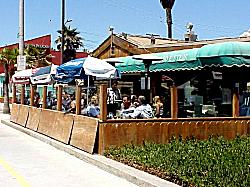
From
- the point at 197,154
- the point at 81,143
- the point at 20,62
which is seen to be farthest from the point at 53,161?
the point at 20,62

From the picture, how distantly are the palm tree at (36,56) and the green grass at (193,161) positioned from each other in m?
37.5

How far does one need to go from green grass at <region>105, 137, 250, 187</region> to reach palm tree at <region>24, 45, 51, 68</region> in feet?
123

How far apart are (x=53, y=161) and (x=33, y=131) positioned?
284 inches

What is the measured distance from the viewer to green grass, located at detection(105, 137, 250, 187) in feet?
24.4

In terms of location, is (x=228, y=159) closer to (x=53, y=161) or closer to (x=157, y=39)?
(x=53, y=161)

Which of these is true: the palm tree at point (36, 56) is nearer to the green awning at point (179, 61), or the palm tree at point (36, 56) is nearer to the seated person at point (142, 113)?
the green awning at point (179, 61)

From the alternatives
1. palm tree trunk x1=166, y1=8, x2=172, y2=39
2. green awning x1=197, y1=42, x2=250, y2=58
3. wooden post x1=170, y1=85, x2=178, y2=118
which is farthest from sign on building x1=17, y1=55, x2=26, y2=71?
palm tree trunk x1=166, y1=8, x2=172, y2=39

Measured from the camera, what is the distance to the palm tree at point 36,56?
49772 millimetres

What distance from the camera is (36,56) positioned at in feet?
170

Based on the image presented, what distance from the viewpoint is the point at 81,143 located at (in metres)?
13.3

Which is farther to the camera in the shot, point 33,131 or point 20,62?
point 20,62

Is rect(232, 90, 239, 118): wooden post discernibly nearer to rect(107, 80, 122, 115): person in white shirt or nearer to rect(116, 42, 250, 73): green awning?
rect(116, 42, 250, 73): green awning

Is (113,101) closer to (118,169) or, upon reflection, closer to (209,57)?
(209,57)

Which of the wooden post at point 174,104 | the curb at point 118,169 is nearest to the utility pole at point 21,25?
the curb at point 118,169
